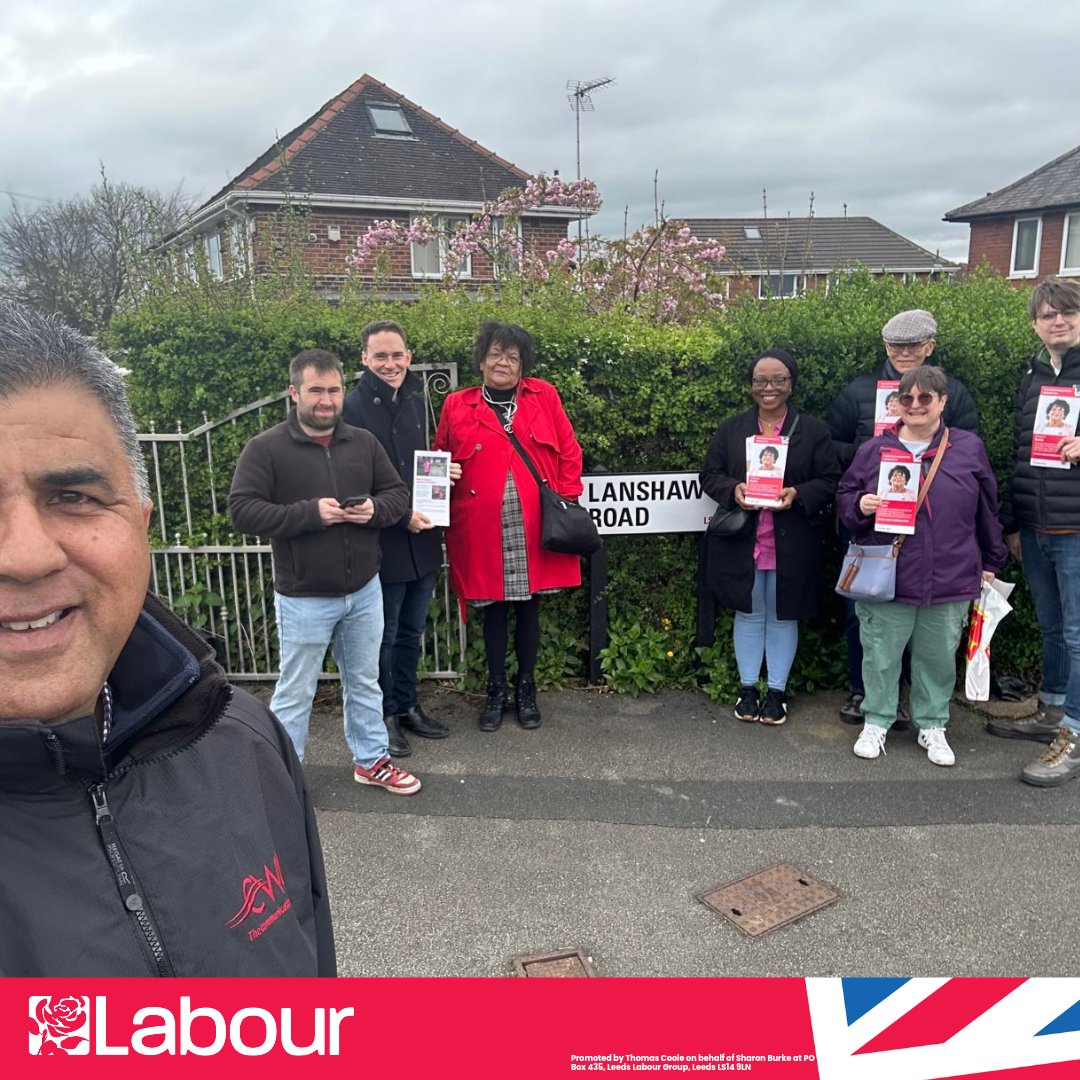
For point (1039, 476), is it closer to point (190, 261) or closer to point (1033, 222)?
point (190, 261)

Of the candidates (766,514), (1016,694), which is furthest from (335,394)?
(1016,694)

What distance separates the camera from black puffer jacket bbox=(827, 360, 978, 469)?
4.89 meters

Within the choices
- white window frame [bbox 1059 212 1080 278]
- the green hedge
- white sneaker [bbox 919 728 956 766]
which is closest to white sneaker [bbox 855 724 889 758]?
white sneaker [bbox 919 728 956 766]

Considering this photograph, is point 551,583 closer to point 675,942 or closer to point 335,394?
point 335,394

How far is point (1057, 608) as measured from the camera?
16.2ft

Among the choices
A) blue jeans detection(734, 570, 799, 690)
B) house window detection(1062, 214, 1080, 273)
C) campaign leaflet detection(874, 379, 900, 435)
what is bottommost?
blue jeans detection(734, 570, 799, 690)

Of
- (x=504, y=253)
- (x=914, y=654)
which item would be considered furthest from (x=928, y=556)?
(x=504, y=253)

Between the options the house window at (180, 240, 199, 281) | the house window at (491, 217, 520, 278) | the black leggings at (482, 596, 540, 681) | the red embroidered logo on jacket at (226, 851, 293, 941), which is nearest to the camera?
the red embroidered logo on jacket at (226, 851, 293, 941)

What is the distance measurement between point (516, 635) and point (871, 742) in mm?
2051

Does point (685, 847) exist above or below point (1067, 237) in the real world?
below

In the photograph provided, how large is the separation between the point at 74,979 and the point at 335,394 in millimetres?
3304

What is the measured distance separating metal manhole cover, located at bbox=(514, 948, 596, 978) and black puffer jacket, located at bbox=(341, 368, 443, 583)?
2172 mm

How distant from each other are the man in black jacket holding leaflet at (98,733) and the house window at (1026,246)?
32.6 metres

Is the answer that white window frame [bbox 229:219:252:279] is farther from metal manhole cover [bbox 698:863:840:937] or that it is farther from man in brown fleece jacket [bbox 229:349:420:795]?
metal manhole cover [bbox 698:863:840:937]
